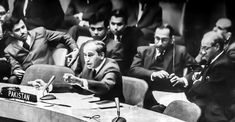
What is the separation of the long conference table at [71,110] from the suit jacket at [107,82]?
0.12 metres

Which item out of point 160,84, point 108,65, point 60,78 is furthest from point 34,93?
point 160,84

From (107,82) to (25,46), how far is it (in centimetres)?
160

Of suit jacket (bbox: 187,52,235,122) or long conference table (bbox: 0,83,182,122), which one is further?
long conference table (bbox: 0,83,182,122)

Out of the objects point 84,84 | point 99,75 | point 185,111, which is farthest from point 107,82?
point 185,111

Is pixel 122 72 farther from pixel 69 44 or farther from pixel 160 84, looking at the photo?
pixel 69 44

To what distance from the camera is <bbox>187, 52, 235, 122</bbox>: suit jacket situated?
3.70 metres

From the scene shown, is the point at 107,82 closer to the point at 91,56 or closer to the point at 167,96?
the point at 91,56

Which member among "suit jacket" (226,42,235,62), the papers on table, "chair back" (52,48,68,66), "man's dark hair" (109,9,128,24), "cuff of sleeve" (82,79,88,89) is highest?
"man's dark hair" (109,9,128,24)

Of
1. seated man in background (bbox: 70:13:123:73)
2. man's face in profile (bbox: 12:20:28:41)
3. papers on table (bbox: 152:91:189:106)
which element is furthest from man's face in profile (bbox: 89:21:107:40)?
man's face in profile (bbox: 12:20:28:41)

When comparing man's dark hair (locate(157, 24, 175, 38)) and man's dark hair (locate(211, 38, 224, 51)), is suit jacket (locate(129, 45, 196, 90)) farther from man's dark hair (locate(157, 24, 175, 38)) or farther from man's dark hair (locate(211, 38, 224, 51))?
man's dark hair (locate(211, 38, 224, 51))

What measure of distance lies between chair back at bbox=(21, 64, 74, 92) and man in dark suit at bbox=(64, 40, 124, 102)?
4.0 inches

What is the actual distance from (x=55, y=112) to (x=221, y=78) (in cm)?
184

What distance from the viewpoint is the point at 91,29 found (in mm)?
5016

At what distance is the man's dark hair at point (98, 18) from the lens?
15.9 ft
